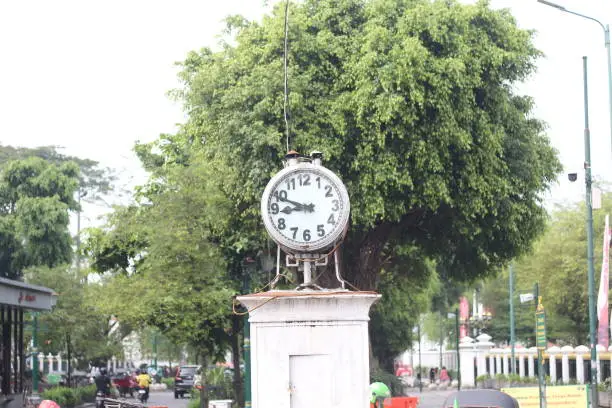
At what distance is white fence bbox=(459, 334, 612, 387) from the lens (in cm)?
4903

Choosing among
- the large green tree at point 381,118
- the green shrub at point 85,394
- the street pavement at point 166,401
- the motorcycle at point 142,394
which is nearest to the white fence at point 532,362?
the street pavement at point 166,401

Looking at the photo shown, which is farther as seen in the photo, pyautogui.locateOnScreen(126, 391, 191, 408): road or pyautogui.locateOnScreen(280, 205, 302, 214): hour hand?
pyautogui.locateOnScreen(126, 391, 191, 408): road

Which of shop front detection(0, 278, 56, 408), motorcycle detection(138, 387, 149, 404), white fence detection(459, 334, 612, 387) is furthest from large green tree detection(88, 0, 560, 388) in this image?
motorcycle detection(138, 387, 149, 404)

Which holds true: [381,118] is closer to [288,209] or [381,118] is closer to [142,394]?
[288,209]

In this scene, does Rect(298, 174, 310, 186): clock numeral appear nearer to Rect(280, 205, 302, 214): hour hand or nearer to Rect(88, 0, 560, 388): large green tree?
Rect(280, 205, 302, 214): hour hand

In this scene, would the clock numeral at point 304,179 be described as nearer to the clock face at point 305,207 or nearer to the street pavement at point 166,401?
the clock face at point 305,207

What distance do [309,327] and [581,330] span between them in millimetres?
65592

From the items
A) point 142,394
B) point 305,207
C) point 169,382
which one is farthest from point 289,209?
point 169,382

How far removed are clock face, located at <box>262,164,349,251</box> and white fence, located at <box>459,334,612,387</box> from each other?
3742 cm

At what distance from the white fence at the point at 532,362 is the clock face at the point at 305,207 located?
3742 cm

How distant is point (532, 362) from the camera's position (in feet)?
192

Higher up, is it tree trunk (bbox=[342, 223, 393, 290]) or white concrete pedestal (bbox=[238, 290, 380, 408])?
tree trunk (bbox=[342, 223, 393, 290])

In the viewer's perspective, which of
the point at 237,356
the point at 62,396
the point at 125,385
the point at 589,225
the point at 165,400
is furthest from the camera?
the point at 165,400

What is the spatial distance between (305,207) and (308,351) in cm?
147
